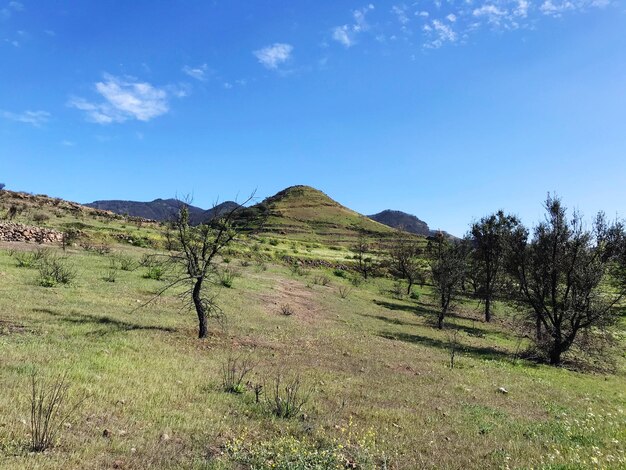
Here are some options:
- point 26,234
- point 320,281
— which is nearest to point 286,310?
point 320,281

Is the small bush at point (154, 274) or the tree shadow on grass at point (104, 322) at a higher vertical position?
the small bush at point (154, 274)

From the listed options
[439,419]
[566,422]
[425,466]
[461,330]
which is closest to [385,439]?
[425,466]

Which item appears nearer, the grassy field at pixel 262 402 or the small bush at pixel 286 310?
the grassy field at pixel 262 402

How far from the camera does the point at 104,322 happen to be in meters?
16.8

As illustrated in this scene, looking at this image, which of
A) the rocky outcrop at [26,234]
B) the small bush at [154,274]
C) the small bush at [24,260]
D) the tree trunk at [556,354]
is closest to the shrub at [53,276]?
the small bush at [24,260]

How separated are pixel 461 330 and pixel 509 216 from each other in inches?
725

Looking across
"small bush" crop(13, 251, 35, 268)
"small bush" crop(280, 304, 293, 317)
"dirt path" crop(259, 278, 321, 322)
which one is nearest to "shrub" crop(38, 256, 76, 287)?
"small bush" crop(13, 251, 35, 268)

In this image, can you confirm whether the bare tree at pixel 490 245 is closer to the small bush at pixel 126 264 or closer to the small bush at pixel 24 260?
the small bush at pixel 126 264

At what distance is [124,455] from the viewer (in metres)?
6.58

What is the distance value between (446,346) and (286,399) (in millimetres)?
18614

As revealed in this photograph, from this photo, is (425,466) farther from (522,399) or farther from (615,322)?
(615,322)

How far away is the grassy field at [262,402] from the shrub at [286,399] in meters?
0.22

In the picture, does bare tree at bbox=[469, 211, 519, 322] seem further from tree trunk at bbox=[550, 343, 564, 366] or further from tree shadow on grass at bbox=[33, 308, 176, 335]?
tree shadow on grass at bbox=[33, 308, 176, 335]

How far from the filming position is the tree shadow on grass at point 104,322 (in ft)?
52.2
